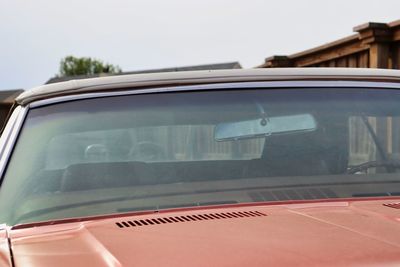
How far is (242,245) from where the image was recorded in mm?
1610

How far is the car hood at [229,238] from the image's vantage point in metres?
1.50

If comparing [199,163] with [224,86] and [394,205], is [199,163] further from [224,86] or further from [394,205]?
[394,205]

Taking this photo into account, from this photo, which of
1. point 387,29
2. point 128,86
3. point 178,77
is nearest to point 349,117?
point 178,77

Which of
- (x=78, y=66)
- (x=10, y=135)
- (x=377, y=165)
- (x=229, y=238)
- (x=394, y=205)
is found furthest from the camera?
(x=78, y=66)

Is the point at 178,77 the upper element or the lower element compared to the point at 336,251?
upper

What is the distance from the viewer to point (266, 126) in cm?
259

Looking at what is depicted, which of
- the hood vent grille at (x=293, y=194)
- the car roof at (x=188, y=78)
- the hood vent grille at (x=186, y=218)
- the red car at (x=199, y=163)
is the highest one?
the car roof at (x=188, y=78)

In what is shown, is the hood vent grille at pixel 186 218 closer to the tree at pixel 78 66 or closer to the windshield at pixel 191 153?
the windshield at pixel 191 153

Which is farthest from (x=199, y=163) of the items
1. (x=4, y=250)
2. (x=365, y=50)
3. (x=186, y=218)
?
(x=365, y=50)

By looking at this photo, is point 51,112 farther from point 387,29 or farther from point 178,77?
point 387,29

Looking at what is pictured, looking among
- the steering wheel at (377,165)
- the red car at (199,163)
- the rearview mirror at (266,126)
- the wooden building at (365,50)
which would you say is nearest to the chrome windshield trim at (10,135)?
the red car at (199,163)

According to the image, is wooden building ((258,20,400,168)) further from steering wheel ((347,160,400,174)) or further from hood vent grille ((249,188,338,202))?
hood vent grille ((249,188,338,202))

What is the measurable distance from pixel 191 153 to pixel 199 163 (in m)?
0.07

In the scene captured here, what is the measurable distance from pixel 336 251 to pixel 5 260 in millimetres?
875
